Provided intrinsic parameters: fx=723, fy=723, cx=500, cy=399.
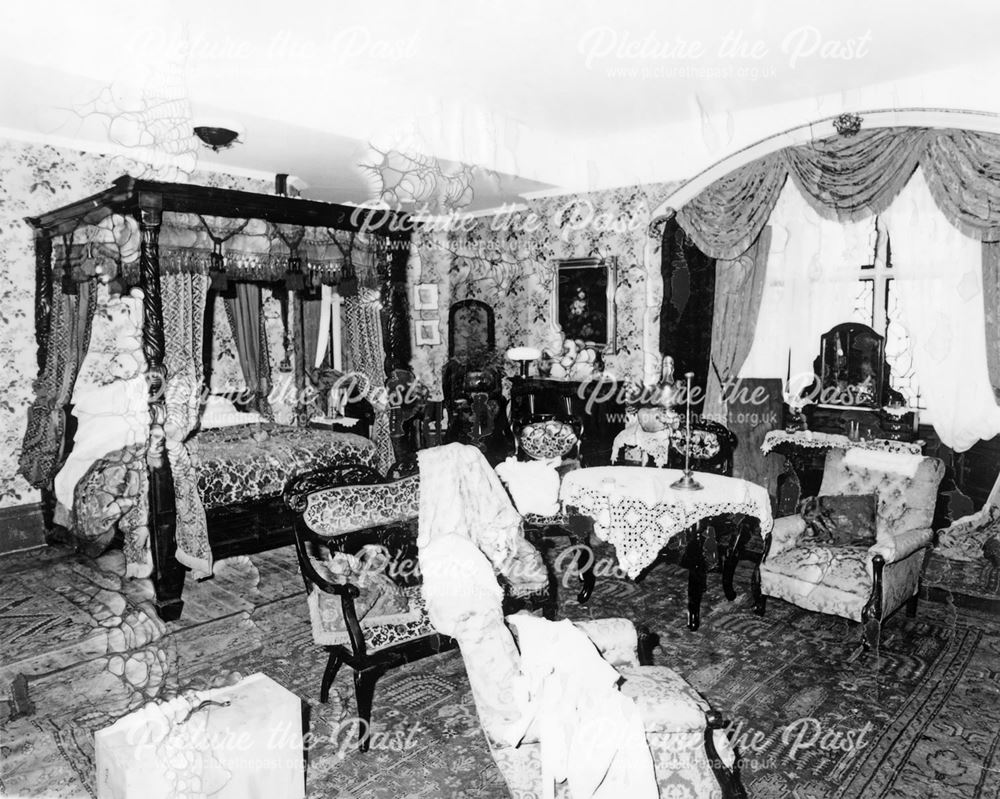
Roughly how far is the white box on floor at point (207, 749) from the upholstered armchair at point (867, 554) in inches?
123

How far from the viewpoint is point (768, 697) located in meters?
3.74

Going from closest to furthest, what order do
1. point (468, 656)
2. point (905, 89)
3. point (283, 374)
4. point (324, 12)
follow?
point (468, 656) < point (324, 12) < point (905, 89) < point (283, 374)

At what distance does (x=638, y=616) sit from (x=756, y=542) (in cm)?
210

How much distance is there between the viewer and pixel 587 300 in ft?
26.7

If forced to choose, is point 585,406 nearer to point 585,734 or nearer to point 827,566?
point 827,566

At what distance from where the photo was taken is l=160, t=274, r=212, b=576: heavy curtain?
16.1ft

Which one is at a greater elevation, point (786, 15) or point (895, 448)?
point (786, 15)

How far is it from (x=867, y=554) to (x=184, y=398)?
4548 millimetres

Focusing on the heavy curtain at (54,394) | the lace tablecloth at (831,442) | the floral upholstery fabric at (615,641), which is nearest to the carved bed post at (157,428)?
the heavy curtain at (54,394)

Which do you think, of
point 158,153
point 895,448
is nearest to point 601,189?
point 895,448

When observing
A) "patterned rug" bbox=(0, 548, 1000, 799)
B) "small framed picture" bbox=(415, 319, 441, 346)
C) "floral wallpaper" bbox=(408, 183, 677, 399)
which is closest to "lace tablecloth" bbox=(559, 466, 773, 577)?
"patterned rug" bbox=(0, 548, 1000, 799)

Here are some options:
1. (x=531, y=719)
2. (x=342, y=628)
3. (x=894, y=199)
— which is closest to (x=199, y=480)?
(x=342, y=628)

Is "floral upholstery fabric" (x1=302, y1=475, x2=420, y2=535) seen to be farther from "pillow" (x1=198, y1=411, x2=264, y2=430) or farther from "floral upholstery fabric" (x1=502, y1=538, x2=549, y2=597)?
"pillow" (x1=198, y1=411, x2=264, y2=430)

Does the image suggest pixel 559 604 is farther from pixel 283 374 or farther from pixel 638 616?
pixel 283 374
